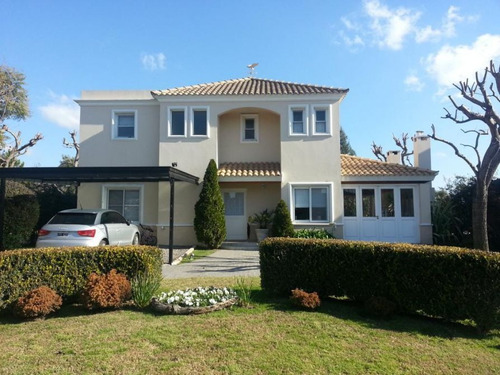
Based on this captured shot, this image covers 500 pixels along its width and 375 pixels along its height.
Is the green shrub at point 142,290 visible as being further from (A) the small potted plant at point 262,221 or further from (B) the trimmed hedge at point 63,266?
(A) the small potted plant at point 262,221

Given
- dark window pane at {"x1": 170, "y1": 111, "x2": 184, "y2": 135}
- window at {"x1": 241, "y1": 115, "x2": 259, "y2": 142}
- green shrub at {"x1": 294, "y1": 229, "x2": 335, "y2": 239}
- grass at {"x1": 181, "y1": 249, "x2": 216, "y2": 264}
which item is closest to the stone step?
grass at {"x1": 181, "y1": 249, "x2": 216, "y2": 264}

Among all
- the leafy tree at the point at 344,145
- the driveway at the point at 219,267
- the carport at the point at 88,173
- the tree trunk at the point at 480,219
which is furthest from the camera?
the leafy tree at the point at 344,145

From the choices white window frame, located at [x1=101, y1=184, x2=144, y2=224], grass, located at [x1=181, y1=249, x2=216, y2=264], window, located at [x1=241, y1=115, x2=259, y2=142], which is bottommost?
grass, located at [x1=181, y1=249, x2=216, y2=264]

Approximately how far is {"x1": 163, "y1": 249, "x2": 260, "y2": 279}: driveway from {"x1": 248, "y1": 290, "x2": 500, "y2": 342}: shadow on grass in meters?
3.23

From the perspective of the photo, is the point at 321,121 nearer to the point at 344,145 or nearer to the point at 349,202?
the point at 349,202

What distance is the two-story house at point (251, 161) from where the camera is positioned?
615 inches

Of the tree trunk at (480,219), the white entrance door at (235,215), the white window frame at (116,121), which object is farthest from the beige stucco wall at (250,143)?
the tree trunk at (480,219)

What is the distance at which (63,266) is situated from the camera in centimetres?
604

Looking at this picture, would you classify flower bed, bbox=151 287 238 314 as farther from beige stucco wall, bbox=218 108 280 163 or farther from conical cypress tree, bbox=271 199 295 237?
beige stucco wall, bbox=218 108 280 163

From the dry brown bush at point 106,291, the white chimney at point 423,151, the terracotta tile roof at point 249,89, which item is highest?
the terracotta tile roof at point 249,89

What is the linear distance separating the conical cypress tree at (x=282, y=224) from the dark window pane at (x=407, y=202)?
18.8ft

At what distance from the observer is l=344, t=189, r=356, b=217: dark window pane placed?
15.9 metres

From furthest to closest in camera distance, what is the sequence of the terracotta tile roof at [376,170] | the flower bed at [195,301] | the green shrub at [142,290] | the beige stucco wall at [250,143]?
the beige stucco wall at [250,143] → the terracotta tile roof at [376,170] → the green shrub at [142,290] → the flower bed at [195,301]

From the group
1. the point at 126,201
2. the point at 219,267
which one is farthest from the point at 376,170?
the point at 126,201
